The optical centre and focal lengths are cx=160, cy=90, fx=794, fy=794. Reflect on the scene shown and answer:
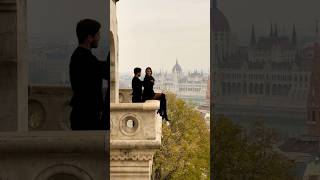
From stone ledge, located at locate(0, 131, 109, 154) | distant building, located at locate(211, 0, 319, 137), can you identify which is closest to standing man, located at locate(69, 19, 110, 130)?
stone ledge, located at locate(0, 131, 109, 154)

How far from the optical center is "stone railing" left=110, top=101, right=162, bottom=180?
12492 millimetres

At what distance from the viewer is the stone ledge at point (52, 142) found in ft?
21.6

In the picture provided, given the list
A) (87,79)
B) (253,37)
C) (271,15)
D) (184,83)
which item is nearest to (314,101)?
(253,37)

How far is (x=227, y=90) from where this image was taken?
A: 1140cm

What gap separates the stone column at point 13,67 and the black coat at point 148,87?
5580mm

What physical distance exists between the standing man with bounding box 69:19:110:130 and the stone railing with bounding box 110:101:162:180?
5.42 m

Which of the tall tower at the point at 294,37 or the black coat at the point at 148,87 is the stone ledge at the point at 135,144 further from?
the tall tower at the point at 294,37

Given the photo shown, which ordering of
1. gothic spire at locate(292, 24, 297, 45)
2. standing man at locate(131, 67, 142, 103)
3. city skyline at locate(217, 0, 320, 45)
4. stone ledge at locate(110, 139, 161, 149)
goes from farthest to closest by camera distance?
stone ledge at locate(110, 139, 161, 149), standing man at locate(131, 67, 142, 103), gothic spire at locate(292, 24, 297, 45), city skyline at locate(217, 0, 320, 45)

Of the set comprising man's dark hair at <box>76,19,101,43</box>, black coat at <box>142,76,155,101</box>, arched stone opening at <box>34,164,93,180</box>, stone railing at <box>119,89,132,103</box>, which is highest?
man's dark hair at <box>76,19,101,43</box>

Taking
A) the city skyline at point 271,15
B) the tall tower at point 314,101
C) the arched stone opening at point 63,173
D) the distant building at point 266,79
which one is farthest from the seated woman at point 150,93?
the arched stone opening at point 63,173

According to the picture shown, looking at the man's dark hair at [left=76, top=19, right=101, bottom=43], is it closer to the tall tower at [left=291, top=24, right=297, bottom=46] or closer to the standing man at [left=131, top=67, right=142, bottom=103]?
the tall tower at [left=291, top=24, right=297, bottom=46]

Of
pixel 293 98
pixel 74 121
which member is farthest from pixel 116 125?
pixel 74 121

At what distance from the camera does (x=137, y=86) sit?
41.6 ft

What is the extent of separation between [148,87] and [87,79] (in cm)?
572
